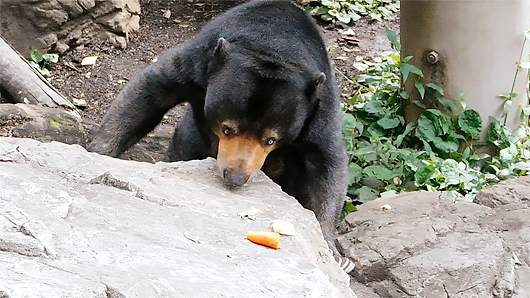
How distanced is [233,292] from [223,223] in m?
0.71

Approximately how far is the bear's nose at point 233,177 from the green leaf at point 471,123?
367cm

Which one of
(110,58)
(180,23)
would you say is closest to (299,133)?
(110,58)

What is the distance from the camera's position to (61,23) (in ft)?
26.2

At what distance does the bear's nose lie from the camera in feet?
12.1

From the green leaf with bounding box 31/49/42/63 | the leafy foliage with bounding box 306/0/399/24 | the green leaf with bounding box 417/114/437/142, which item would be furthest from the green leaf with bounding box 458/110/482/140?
the green leaf with bounding box 31/49/42/63

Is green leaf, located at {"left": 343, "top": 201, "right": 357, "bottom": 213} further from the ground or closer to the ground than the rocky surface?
closer to the ground

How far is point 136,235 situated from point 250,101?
141 centimetres

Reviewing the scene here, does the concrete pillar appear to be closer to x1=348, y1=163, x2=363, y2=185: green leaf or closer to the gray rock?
x1=348, y1=163, x2=363, y2=185: green leaf

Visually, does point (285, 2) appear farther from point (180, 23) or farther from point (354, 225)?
point (180, 23)

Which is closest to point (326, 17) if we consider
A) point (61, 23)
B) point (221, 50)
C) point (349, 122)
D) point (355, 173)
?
point (349, 122)

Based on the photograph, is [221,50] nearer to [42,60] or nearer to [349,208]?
[349,208]

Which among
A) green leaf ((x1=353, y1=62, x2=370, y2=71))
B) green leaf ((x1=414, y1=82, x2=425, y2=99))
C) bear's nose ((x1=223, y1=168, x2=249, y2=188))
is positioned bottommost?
green leaf ((x1=353, y1=62, x2=370, y2=71))

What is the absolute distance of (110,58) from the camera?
841 centimetres

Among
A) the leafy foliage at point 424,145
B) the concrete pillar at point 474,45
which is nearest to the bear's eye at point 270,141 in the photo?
the leafy foliage at point 424,145
